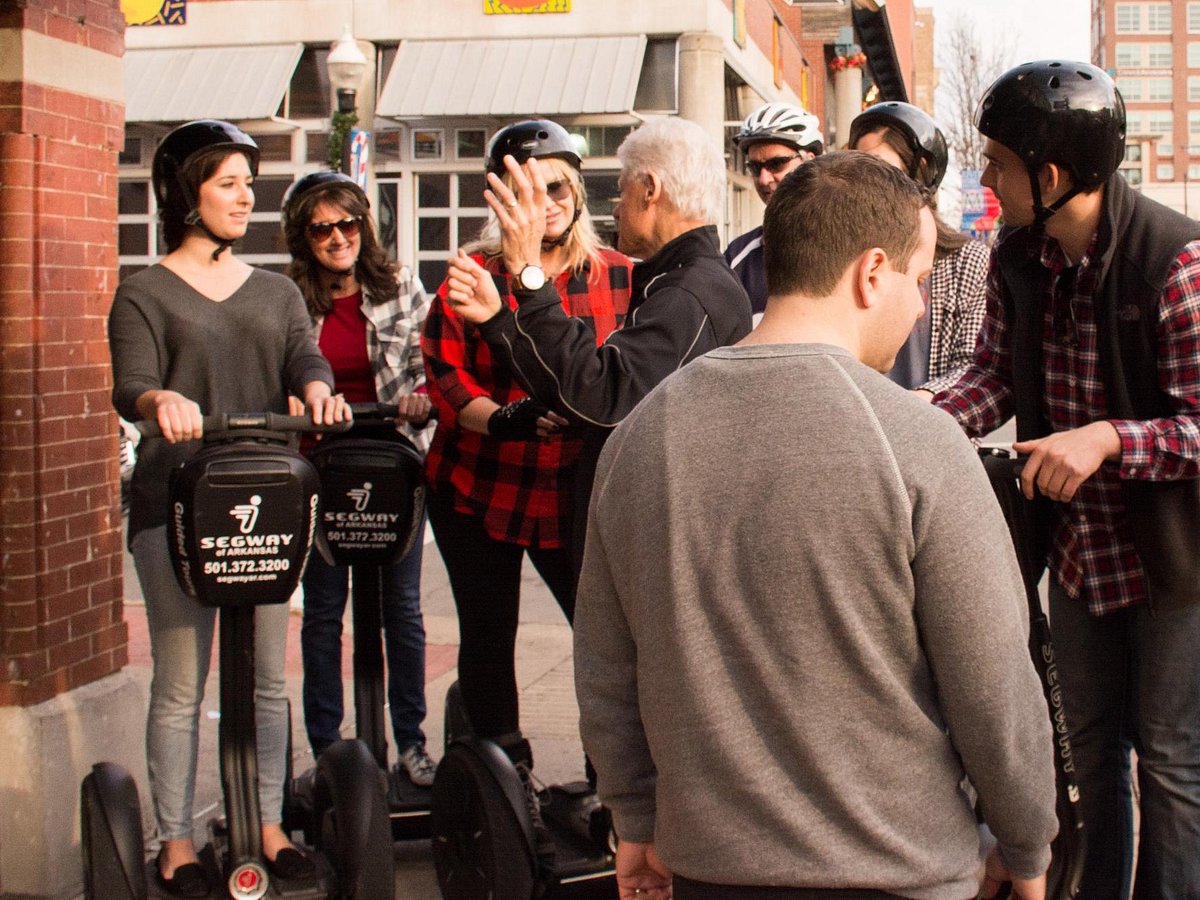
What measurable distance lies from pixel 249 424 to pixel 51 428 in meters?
1.09

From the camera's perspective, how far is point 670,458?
84.7 inches

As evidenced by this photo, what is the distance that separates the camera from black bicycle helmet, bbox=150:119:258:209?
4.07 m

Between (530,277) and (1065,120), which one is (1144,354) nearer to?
(1065,120)

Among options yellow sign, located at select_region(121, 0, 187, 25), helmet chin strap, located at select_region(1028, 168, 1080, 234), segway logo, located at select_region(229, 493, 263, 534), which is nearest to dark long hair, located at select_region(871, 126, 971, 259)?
helmet chin strap, located at select_region(1028, 168, 1080, 234)

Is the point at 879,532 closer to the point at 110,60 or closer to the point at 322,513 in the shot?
the point at 322,513

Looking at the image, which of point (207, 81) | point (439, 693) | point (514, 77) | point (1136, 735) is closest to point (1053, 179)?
point (1136, 735)

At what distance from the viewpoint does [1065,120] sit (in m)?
3.08

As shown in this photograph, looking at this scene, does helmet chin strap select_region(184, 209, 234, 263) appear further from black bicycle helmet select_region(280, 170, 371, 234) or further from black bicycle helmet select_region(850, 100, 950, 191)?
black bicycle helmet select_region(850, 100, 950, 191)

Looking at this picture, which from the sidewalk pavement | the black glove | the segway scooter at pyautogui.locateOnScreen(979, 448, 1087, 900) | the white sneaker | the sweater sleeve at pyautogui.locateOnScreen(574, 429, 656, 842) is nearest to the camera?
the sweater sleeve at pyautogui.locateOnScreen(574, 429, 656, 842)

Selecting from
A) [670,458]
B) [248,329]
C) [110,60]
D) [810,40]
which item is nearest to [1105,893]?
[670,458]

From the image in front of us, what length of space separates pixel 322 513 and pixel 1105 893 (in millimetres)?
2303

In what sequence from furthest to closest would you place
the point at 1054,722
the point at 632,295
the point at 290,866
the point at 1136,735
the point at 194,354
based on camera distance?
1. the point at 194,354
2. the point at 290,866
3. the point at 632,295
4. the point at 1136,735
5. the point at 1054,722

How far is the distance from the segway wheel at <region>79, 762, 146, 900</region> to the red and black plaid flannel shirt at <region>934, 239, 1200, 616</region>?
7.46 ft

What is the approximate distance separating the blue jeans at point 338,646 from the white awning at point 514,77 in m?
16.9
